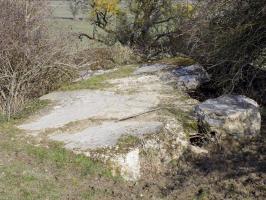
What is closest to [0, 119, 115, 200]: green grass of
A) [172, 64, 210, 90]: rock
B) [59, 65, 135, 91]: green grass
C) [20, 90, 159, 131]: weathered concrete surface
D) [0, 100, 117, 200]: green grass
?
[0, 100, 117, 200]: green grass

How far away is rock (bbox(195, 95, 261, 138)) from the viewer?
8164 mm

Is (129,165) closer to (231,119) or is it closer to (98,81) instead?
(231,119)

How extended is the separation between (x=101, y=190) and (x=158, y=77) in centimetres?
515

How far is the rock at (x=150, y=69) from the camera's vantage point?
39.6 ft

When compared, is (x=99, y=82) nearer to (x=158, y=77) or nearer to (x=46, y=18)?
(x=158, y=77)

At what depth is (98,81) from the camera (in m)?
11.6

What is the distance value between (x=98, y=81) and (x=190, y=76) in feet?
7.57

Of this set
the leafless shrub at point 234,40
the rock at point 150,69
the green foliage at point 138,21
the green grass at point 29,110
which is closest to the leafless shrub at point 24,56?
the green grass at point 29,110

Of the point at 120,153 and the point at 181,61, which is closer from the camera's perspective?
the point at 120,153

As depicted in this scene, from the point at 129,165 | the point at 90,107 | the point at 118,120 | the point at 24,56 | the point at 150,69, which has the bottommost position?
the point at 129,165

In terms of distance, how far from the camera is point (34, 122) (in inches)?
361

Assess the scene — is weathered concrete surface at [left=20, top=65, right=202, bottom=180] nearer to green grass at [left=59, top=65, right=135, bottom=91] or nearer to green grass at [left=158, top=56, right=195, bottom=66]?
green grass at [left=59, top=65, right=135, bottom=91]

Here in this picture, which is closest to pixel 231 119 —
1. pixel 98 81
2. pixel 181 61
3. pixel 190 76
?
pixel 190 76

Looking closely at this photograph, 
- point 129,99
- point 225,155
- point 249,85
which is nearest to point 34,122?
point 129,99
